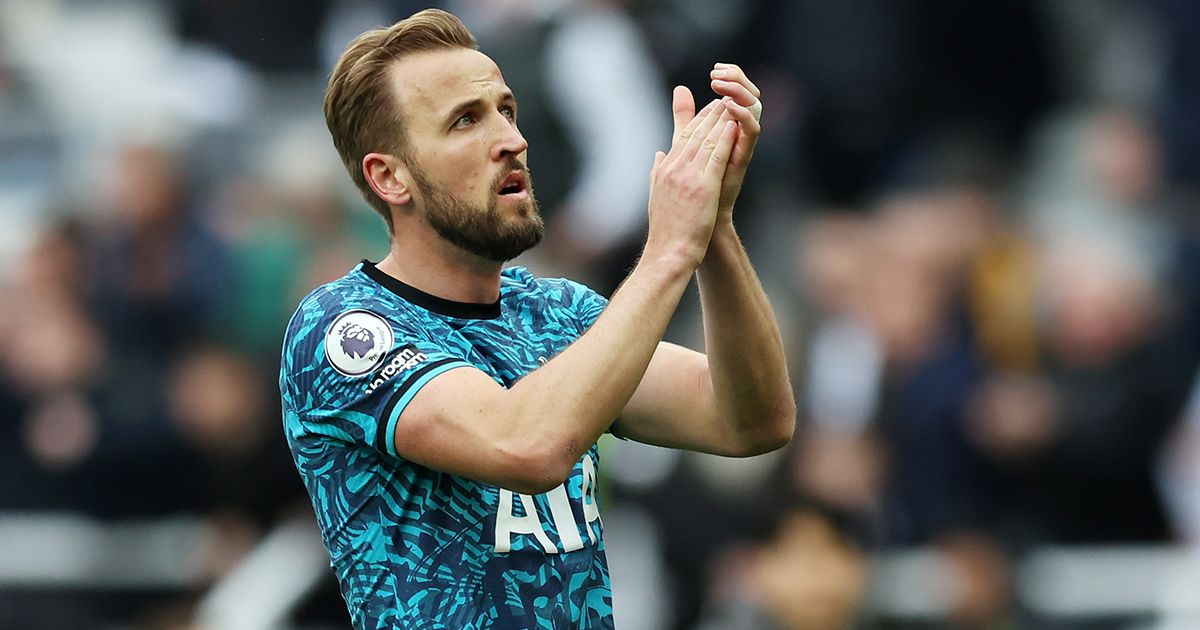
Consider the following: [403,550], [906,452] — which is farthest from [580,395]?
[906,452]

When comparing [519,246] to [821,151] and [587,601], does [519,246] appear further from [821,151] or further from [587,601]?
[821,151]

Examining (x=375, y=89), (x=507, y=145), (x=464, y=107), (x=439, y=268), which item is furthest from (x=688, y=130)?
(x=375, y=89)

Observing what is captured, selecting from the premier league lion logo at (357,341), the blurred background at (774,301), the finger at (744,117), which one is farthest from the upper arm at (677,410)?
the blurred background at (774,301)

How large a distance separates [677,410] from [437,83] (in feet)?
3.13

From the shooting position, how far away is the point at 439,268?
389 centimetres

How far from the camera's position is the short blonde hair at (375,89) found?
12.9 ft

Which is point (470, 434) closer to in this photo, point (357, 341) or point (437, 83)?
point (357, 341)

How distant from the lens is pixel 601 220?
25.9 ft

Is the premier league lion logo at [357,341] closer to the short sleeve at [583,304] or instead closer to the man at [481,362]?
the man at [481,362]

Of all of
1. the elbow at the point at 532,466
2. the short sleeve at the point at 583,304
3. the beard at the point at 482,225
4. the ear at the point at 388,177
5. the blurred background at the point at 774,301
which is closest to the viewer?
the elbow at the point at 532,466

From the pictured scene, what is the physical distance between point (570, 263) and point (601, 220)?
24 cm

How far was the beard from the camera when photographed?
3816mm

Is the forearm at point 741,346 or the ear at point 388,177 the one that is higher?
the ear at point 388,177

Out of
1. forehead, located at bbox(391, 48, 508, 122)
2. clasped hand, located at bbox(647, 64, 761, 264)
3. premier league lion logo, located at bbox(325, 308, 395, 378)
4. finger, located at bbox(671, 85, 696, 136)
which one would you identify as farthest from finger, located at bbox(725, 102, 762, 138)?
premier league lion logo, located at bbox(325, 308, 395, 378)
